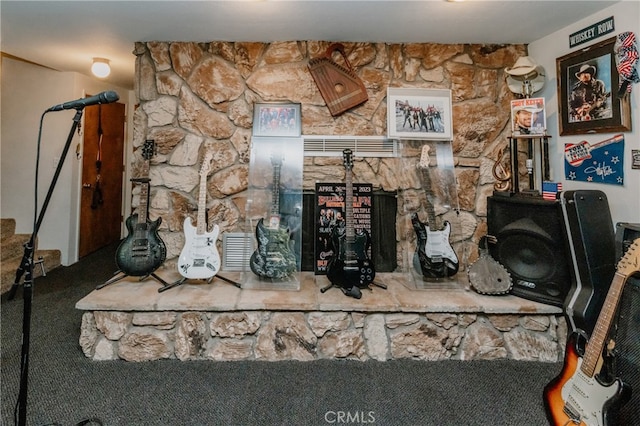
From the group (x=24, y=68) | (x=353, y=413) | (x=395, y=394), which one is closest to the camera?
(x=353, y=413)

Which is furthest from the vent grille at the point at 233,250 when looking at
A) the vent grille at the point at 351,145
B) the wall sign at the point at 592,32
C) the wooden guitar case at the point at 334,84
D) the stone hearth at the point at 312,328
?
the wall sign at the point at 592,32

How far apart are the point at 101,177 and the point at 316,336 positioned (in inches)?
149

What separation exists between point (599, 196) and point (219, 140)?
2463 millimetres

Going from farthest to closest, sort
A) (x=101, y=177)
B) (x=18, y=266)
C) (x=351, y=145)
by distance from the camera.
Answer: (x=101, y=177) < (x=18, y=266) < (x=351, y=145)

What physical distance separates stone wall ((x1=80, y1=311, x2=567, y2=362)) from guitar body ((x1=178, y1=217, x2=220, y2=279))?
286 millimetres

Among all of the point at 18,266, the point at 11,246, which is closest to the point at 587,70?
the point at 18,266

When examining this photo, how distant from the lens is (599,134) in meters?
1.94

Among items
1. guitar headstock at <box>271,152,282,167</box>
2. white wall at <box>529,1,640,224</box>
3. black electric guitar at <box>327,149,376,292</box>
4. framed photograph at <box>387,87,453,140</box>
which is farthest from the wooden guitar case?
white wall at <box>529,1,640,224</box>

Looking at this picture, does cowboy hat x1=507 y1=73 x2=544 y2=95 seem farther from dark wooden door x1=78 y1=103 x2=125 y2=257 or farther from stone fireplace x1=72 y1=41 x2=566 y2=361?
dark wooden door x1=78 y1=103 x2=125 y2=257

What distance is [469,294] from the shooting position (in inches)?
77.6

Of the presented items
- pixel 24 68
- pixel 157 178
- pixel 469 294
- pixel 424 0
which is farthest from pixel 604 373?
pixel 24 68

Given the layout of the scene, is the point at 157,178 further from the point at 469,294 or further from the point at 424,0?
the point at 469,294

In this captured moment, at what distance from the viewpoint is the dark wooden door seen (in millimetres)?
3736

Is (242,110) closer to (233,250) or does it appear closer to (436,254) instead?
(233,250)
